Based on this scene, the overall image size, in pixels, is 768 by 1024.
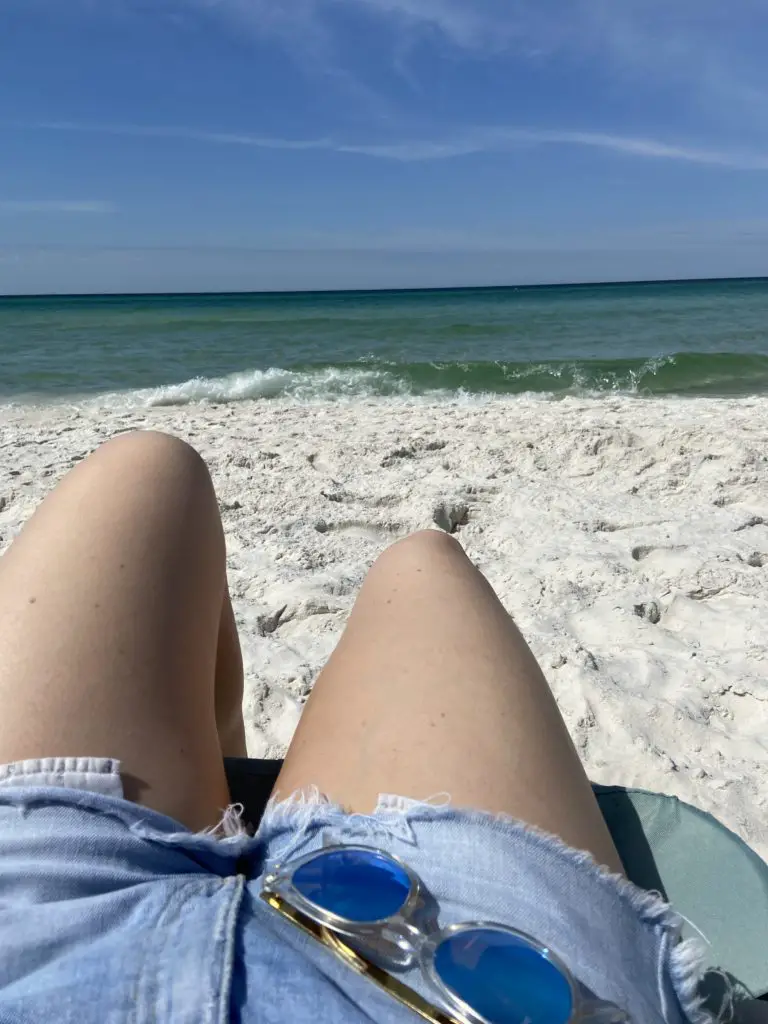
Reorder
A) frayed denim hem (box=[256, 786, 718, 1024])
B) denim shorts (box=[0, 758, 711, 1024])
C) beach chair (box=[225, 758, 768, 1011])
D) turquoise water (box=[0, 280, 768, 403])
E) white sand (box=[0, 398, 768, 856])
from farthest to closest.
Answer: turquoise water (box=[0, 280, 768, 403]), white sand (box=[0, 398, 768, 856]), beach chair (box=[225, 758, 768, 1011]), frayed denim hem (box=[256, 786, 718, 1024]), denim shorts (box=[0, 758, 711, 1024])

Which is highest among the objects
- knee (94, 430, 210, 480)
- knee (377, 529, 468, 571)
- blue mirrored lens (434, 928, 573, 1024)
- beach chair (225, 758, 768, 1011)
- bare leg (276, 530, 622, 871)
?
knee (94, 430, 210, 480)

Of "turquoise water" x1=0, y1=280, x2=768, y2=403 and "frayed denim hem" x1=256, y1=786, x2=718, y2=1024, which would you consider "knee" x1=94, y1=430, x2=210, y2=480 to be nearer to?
"frayed denim hem" x1=256, y1=786, x2=718, y2=1024

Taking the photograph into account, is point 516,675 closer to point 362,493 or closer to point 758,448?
point 362,493

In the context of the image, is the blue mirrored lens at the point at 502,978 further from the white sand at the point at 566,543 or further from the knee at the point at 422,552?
the white sand at the point at 566,543

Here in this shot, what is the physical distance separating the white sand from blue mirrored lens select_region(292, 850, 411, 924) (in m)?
1.04

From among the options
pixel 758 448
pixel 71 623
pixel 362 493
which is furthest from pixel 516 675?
pixel 758 448

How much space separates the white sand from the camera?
177 centimetres

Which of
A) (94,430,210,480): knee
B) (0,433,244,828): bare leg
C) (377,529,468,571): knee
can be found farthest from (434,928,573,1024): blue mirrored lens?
(94,430,210,480): knee

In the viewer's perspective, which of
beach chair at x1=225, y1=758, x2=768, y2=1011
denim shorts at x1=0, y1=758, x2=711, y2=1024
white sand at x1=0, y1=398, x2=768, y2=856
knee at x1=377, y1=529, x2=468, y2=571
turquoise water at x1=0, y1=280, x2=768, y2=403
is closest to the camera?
denim shorts at x1=0, y1=758, x2=711, y2=1024

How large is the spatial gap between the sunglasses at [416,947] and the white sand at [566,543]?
1021 mm

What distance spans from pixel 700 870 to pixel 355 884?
1.85ft

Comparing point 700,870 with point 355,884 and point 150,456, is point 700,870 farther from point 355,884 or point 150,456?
point 150,456

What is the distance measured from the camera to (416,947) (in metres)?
0.64

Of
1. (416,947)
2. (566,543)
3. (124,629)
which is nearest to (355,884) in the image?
(416,947)
